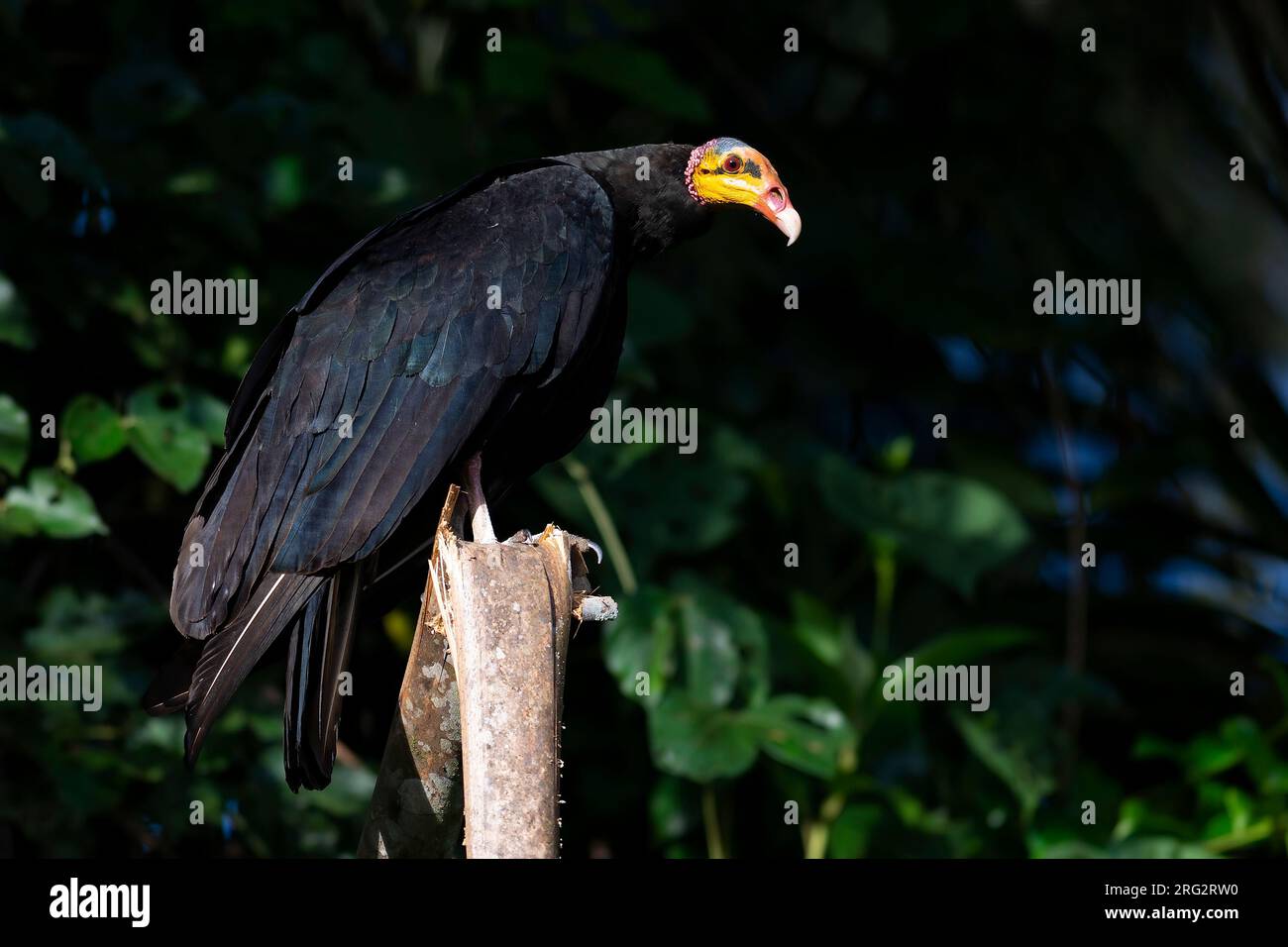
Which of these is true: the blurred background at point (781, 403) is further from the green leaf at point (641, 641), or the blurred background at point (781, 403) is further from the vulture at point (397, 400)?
the vulture at point (397, 400)

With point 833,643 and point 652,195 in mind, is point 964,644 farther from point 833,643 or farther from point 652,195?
point 652,195

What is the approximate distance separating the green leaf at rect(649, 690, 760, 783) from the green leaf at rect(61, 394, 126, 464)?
181 cm

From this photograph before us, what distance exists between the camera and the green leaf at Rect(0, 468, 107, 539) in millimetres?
4371

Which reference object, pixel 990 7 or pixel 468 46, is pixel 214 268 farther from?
pixel 990 7

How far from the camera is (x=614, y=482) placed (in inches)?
217

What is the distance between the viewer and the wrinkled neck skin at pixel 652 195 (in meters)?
4.41

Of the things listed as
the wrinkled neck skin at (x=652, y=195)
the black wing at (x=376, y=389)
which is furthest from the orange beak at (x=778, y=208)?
the black wing at (x=376, y=389)

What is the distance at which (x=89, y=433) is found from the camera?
452 centimetres

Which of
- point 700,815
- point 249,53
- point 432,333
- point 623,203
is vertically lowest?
point 700,815

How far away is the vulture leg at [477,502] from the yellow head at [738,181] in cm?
103

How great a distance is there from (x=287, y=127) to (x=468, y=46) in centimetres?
141

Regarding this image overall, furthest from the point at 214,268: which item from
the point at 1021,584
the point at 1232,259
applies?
the point at 1232,259

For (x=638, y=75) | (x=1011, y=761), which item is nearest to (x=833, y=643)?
(x=1011, y=761)

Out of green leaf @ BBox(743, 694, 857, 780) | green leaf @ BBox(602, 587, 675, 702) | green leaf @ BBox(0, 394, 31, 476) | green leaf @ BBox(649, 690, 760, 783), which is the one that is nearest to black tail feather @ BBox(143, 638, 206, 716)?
green leaf @ BBox(0, 394, 31, 476)
